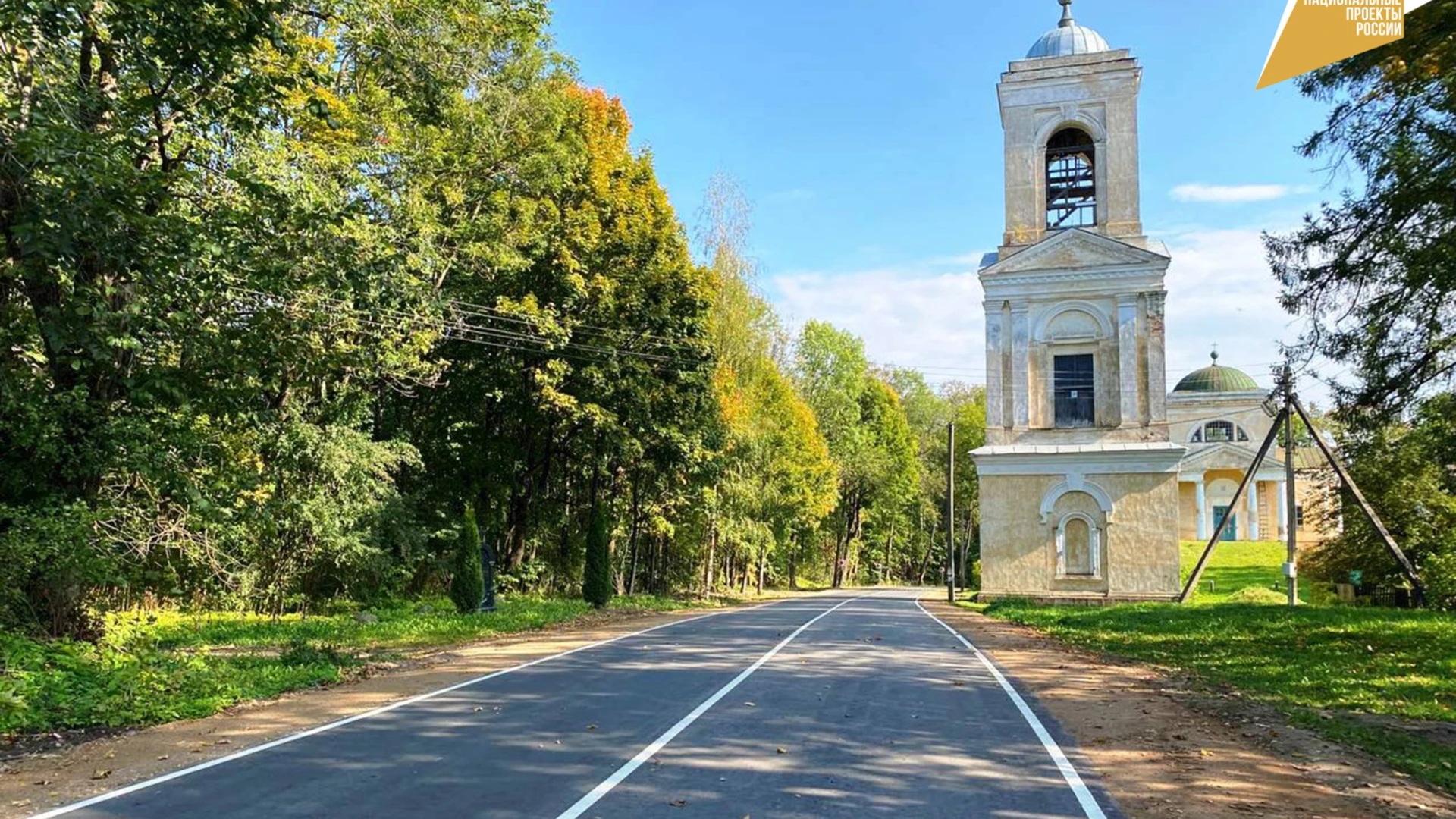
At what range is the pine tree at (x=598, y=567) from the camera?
28172 mm

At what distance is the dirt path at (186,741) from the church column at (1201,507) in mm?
53264

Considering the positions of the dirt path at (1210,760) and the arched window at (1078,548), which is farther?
the arched window at (1078,548)

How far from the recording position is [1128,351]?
31.0 meters

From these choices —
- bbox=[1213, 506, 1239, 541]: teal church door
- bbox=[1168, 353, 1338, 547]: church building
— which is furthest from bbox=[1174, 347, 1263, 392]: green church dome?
bbox=[1213, 506, 1239, 541]: teal church door

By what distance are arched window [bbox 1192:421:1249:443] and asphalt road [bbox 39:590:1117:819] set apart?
57.3 metres

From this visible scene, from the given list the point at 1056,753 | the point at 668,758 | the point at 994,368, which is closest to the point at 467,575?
the point at 668,758

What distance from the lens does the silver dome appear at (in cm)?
3303

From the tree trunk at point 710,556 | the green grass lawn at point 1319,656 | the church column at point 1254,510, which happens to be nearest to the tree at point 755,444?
the tree trunk at point 710,556

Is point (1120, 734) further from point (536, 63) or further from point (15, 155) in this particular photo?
point (536, 63)

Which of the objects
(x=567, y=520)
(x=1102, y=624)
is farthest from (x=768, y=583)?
(x=1102, y=624)

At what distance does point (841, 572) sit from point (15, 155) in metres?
65.0

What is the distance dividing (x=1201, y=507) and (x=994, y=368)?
33.2 meters

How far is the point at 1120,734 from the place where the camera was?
28.9 feet

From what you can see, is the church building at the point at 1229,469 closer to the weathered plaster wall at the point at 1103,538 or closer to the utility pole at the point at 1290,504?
the weathered plaster wall at the point at 1103,538
